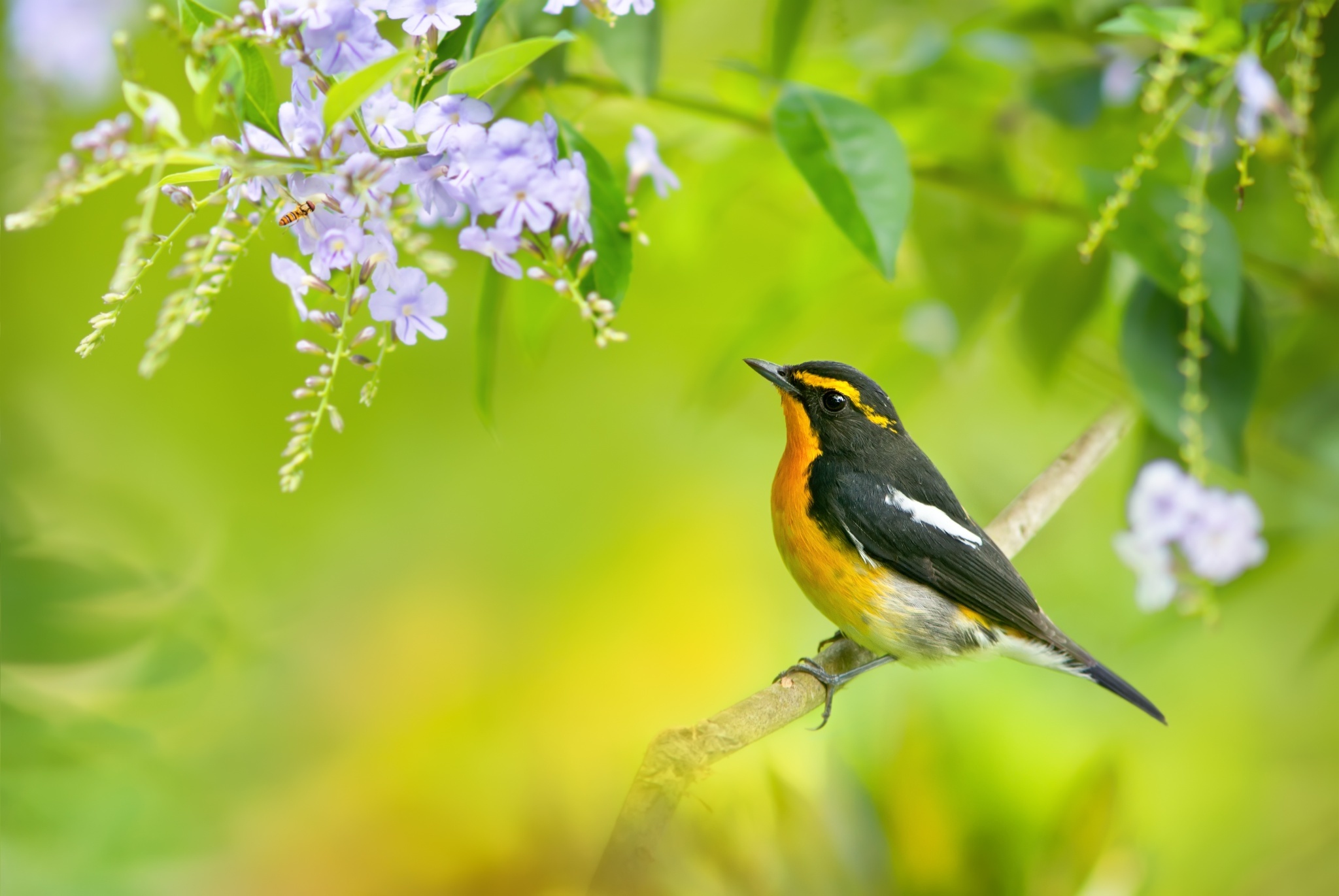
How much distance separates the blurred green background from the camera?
1615mm

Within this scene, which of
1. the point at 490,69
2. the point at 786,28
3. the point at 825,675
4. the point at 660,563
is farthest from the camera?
the point at 660,563

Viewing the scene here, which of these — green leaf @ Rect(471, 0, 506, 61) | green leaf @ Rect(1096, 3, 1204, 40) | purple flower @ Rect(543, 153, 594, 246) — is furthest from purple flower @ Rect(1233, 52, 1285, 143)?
green leaf @ Rect(471, 0, 506, 61)

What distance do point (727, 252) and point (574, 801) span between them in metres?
1.94

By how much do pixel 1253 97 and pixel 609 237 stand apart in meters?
0.71

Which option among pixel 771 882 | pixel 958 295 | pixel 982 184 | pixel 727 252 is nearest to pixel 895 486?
pixel 958 295

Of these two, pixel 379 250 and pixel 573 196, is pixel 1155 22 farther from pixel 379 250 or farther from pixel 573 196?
pixel 379 250

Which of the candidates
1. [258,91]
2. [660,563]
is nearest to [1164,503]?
[258,91]

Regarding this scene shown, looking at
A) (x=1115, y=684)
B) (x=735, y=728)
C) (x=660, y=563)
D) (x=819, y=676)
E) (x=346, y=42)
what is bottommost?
(x=1115, y=684)

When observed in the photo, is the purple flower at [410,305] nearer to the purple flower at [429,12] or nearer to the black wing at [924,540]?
the purple flower at [429,12]

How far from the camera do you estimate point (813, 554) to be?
189cm

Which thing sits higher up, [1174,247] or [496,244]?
[496,244]

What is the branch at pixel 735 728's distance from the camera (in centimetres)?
96

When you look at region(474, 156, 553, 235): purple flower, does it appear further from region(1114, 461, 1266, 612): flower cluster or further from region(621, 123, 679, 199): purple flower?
region(1114, 461, 1266, 612): flower cluster

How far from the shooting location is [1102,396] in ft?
7.71
